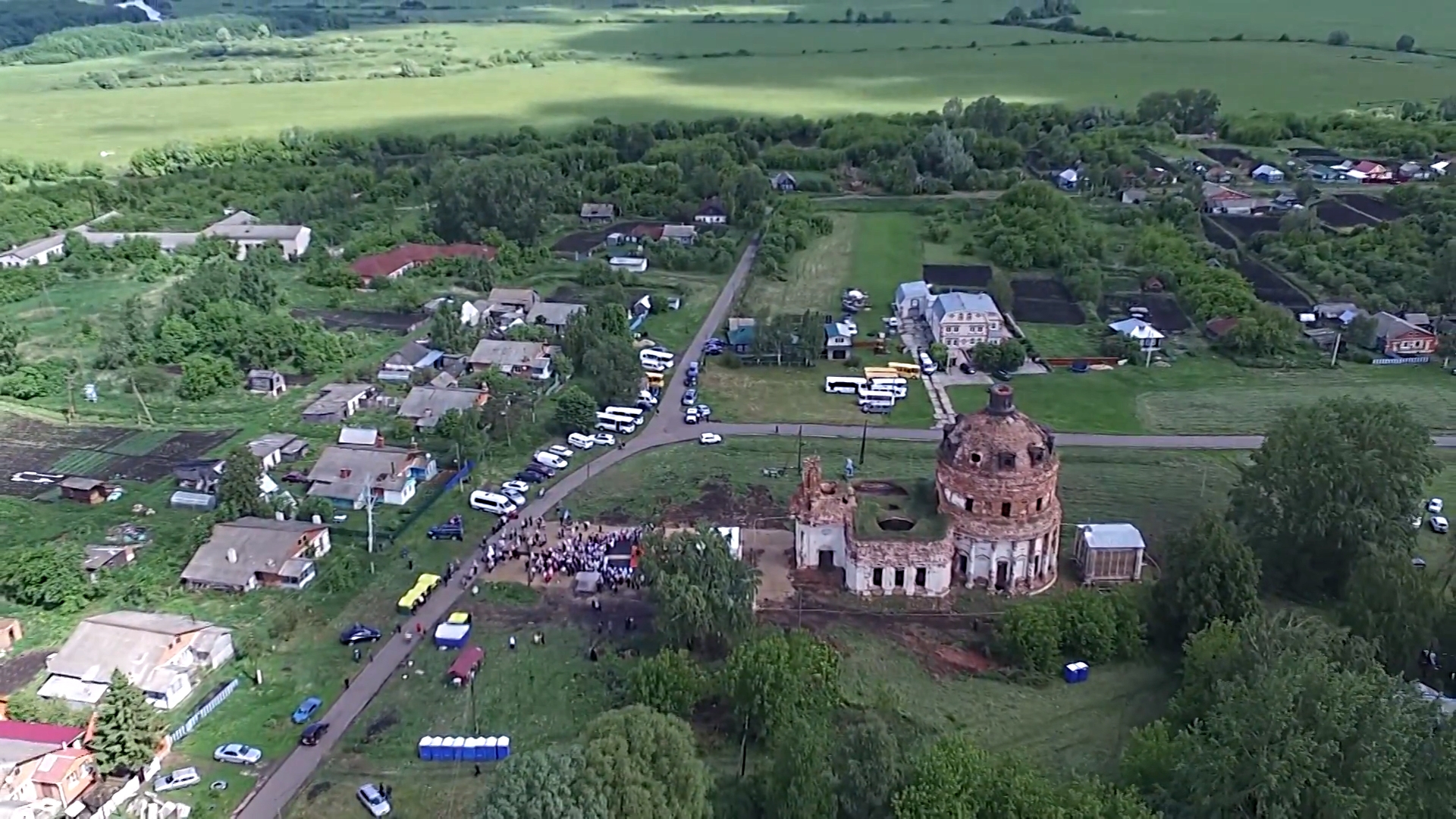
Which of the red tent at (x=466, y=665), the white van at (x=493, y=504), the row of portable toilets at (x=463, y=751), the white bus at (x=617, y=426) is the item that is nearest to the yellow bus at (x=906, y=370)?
the white bus at (x=617, y=426)

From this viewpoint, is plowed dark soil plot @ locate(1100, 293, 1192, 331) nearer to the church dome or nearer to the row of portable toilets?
the church dome

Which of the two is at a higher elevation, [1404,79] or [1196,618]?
[1404,79]

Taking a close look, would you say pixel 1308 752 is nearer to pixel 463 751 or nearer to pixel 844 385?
pixel 463 751

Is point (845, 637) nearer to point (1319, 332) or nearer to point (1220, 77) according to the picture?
point (1319, 332)

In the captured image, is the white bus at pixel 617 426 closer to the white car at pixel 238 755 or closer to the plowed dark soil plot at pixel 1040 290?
the white car at pixel 238 755

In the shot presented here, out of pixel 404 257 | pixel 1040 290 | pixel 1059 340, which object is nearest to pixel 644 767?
pixel 1059 340

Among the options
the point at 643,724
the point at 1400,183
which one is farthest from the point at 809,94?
the point at 643,724
